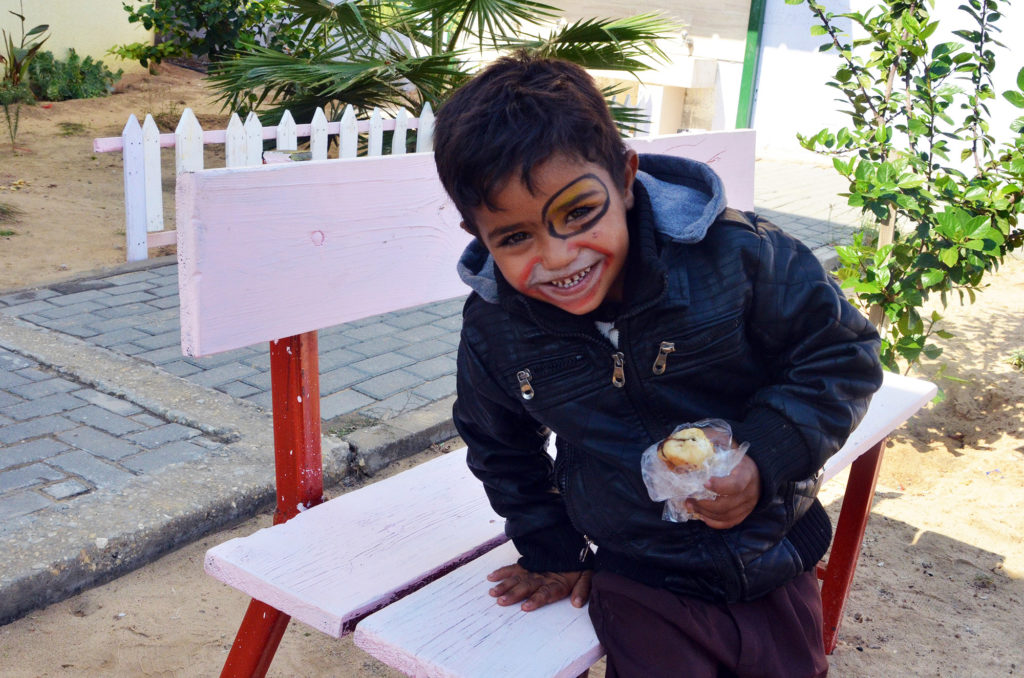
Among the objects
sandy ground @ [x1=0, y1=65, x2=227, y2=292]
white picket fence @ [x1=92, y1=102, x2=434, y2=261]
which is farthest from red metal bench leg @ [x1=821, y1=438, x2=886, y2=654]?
sandy ground @ [x1=0, y1=65, x2=227, y2=292]

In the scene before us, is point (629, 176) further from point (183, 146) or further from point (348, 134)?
point (348, 134)

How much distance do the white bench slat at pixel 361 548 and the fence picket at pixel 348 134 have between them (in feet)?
11.5

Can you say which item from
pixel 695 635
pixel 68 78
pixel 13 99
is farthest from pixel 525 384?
pixel 68 78

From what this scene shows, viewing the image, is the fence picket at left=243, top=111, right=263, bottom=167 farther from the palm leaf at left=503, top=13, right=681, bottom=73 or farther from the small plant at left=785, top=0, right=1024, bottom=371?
the small plant at left=785, top=0, right=1024, bottom=371

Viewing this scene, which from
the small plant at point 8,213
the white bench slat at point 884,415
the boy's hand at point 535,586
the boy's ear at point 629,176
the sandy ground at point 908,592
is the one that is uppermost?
the boy's ear at point 629,176

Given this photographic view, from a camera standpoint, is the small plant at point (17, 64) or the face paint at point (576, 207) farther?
the small plant at point (17, 64)

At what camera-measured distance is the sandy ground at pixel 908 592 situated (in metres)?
2.39

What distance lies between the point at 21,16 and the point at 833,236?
7.72 m

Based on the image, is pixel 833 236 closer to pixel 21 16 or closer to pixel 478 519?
pixel 478 519

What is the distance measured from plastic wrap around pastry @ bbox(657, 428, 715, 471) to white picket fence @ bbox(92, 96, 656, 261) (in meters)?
3.24

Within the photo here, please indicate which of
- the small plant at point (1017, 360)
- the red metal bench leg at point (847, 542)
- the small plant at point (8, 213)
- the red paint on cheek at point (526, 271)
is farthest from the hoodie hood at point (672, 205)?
the small plant at point (8, 213)

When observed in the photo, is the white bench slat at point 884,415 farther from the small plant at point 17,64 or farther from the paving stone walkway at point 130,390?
the small plant at point 17,64

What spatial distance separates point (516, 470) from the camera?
5.72 feet

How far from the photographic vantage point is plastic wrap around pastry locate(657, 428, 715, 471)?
4.81ft
